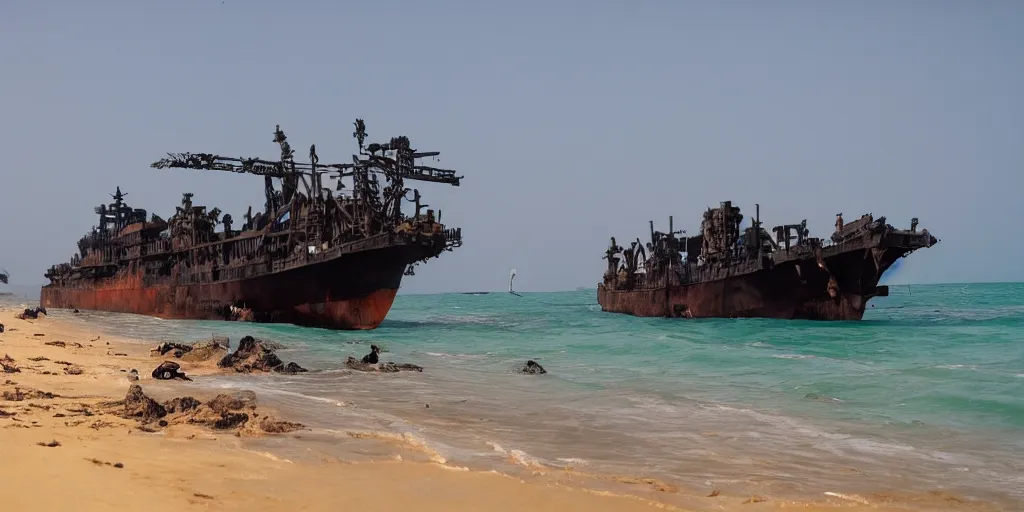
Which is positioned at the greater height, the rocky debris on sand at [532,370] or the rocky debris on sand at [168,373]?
the rocky debris on sand at [168,373]

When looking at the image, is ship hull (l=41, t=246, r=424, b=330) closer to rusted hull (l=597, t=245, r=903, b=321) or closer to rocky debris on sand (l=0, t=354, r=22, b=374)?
rusted hull (l=597, t=245, r=903, b=321)

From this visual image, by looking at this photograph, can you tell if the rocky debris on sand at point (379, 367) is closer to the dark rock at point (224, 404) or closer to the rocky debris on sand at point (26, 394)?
the dark rock at point (224, 404)

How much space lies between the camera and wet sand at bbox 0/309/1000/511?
5832 mm

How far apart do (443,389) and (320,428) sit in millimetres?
5553

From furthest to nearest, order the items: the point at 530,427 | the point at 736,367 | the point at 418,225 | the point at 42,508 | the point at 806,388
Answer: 1. the point at 418,225
2. the point at 736,367
3. the point at 806,388
4. the point at 530,427
5. the point at 42,508

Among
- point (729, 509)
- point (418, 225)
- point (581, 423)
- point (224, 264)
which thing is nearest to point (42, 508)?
point (729, 509)

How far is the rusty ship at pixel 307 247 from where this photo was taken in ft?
115

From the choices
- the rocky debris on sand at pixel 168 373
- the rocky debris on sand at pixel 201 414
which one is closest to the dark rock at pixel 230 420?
the rocky debris on sand at pixel 201 414

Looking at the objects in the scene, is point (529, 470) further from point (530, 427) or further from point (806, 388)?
point (806, 388)

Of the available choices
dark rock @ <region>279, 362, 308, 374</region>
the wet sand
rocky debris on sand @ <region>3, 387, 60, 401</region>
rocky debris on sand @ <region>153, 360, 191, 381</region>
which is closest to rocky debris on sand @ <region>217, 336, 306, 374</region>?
dark rock @ <region>279, 362, 308, 374</region>

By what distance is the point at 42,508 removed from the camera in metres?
5.14

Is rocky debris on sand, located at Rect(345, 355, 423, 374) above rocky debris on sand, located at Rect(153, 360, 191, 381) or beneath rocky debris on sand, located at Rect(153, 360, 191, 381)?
beneath

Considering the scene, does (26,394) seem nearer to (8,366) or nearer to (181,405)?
(181,405)

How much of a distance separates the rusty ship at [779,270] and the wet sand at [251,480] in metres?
33.6
